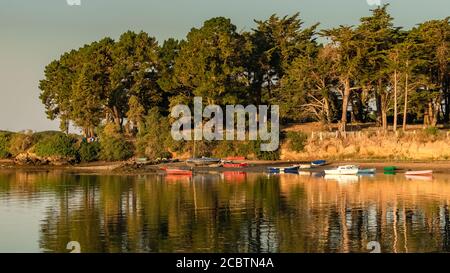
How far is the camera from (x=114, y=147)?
121438mm

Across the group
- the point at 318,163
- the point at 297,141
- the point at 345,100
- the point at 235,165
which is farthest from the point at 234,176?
the point at 345,100

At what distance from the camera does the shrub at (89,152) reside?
124m

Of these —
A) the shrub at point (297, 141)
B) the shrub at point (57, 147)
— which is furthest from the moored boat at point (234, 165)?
the shrub at point (57, 147)

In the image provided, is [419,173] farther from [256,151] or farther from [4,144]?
[4,144]

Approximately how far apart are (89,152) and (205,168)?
24977 mm

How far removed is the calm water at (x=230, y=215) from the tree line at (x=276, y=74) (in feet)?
74.7

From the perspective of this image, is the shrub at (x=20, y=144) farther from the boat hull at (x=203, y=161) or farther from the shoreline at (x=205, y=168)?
the boat hull at (x=203, y=161)

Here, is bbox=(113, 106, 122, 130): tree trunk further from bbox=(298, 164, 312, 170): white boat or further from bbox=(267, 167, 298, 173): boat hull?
bbox=(298, 164, 312, 170): white boat

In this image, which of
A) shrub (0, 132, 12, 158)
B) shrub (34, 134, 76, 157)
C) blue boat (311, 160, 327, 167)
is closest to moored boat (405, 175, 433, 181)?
blue boat (311, 160, 327, 167)

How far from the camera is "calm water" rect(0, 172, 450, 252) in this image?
47125mm

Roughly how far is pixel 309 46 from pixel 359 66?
11.5 meters

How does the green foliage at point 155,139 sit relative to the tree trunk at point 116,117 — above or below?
below
